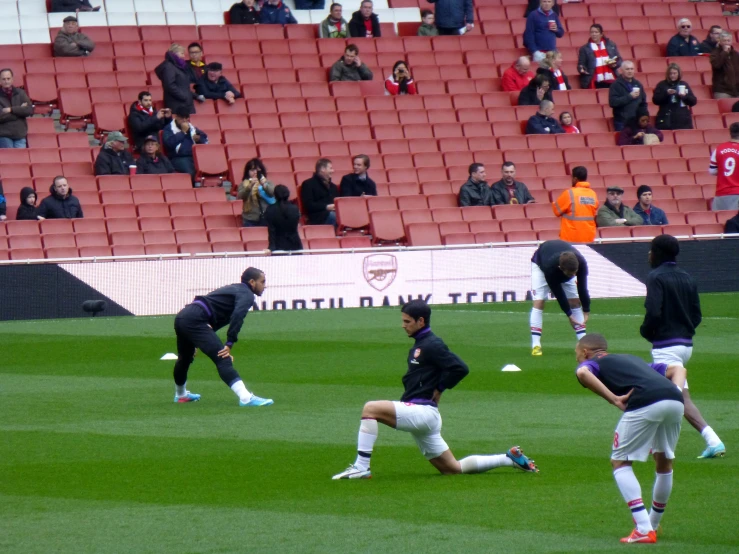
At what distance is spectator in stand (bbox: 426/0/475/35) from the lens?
1210 inches

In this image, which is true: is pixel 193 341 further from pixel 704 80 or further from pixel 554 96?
pixel 704 80

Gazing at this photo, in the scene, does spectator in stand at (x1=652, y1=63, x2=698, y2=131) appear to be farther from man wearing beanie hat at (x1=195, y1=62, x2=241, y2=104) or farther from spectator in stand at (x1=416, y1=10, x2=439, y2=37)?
man wearing beanie hat at (x1=195, y1=62, x2=241, y2=104)

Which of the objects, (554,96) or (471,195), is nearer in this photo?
(471,195)

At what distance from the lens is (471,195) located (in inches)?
1025

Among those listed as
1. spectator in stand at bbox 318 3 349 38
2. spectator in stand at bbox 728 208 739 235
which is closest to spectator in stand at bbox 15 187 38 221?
spectator in stand at bbox 318 3 349 38

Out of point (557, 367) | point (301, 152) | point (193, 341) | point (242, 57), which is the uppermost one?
point (242, 57)

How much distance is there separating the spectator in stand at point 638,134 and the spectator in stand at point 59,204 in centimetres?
1230

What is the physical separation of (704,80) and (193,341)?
22192 mm

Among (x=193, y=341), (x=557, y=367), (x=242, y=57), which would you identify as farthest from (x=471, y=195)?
(x=193, y=341)

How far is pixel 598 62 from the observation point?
100 feet

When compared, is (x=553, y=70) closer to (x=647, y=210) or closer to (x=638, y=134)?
(x=638, y=134)

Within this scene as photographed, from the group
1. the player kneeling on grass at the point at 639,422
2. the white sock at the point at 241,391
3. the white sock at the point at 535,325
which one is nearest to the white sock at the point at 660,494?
the player kneeling on grass at the point at 639,422

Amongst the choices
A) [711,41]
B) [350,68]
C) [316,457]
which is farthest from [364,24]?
[316,457]

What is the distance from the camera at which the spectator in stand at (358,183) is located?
25.3m
